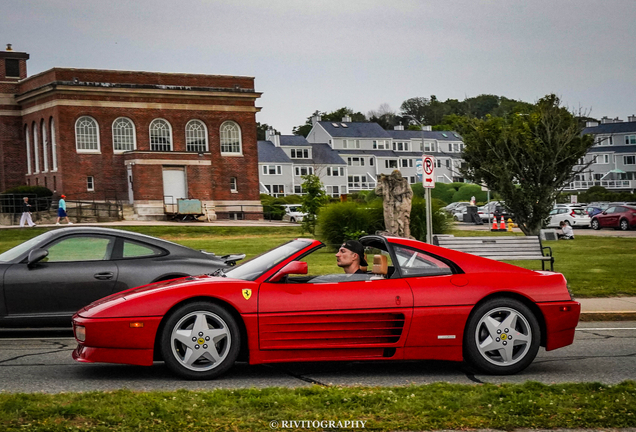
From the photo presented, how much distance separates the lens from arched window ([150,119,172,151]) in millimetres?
54875

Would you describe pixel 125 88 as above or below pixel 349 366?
above

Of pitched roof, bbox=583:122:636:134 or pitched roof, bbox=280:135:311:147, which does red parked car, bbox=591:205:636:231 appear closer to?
pitched roof, bbox=280:135:311:147

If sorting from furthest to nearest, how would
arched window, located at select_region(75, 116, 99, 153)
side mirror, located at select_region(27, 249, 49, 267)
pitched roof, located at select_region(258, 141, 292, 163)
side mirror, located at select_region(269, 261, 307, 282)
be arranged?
pitched roof, located at select_region(258, 141, 292, 163) → arched window, located at select_region(75, 116, 99, 153) → side mirror, located at select_region(27, 249, 49, 267) → side mirror, located at select_region(269, 261, 307, 282)

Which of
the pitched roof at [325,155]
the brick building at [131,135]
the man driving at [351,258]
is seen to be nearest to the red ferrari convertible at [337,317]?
the man driving at [351,258]

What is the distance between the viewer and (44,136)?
5372 centimetres

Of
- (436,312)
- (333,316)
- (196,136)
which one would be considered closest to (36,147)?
(196,136)

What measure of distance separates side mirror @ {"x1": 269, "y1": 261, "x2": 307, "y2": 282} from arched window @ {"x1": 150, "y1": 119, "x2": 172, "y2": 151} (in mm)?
49238

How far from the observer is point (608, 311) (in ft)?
37.7

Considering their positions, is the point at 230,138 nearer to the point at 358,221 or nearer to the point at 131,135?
the point at 131,135

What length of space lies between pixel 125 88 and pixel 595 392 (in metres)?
50.4

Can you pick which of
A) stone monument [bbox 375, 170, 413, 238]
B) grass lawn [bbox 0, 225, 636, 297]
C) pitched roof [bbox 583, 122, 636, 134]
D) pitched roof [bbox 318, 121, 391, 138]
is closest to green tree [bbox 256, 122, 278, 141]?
pitched roof [bbox 318, 121, 391, 138]

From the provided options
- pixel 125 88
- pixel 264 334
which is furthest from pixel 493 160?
pixel 125 88

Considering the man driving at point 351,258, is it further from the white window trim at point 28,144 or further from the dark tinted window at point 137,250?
the white window trim at point 28,144

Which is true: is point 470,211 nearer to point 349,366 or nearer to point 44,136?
point 44,136
